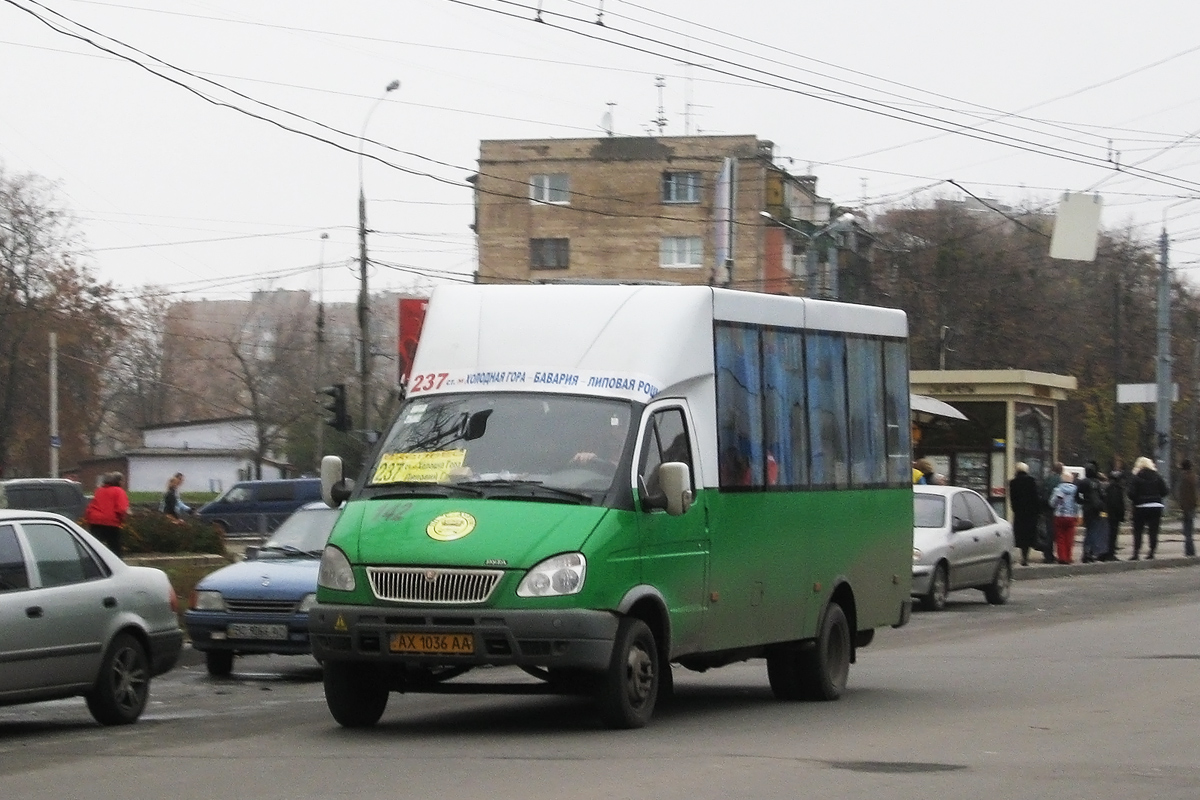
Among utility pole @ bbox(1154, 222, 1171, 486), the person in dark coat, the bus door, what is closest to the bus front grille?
the bus door

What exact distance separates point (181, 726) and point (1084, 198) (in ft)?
71.6

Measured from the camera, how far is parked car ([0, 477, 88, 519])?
35875mm

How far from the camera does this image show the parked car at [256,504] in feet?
157

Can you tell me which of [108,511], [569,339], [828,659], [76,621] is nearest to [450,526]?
[569,339]

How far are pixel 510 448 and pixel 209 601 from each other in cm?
579

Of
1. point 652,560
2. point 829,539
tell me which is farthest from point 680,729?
point 829,539

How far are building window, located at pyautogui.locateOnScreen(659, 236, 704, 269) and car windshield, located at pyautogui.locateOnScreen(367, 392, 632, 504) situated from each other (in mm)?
66620

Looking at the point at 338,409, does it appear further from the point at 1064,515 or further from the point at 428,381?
the point at 428,381

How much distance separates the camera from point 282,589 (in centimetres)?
1556

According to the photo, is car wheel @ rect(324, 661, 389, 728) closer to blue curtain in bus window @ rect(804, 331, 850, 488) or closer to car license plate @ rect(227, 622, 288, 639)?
blue curtain in bus window @ rect(804, 331, 850, 488)

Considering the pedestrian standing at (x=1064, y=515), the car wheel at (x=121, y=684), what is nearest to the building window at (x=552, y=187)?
the pedestrian standing at (x=1064, y=515)

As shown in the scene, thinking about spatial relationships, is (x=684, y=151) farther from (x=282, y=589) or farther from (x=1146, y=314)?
(x=282, y=589)

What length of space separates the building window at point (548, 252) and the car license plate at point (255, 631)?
2477 inches

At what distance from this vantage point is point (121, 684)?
38.7 ft
